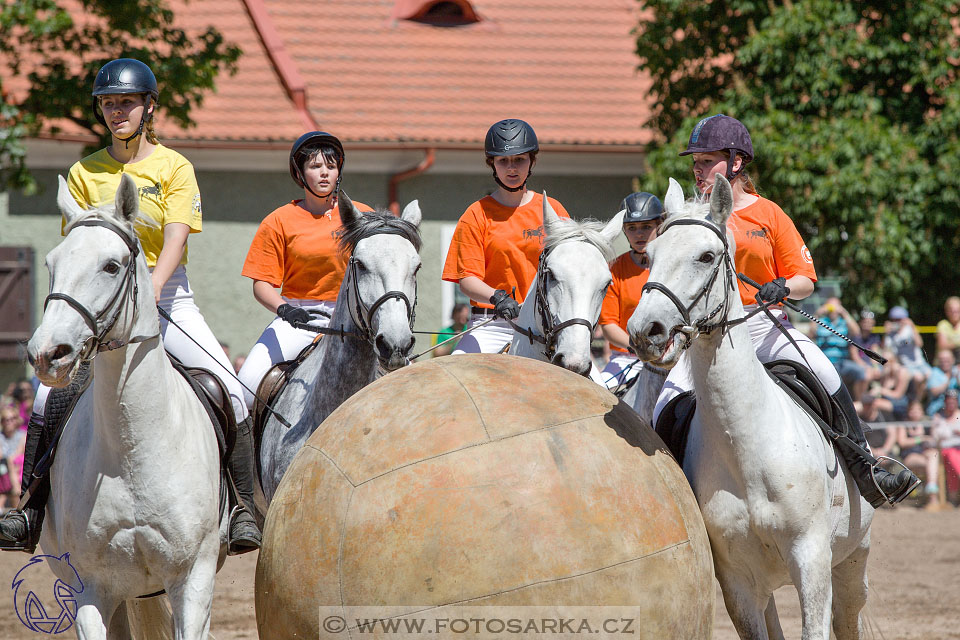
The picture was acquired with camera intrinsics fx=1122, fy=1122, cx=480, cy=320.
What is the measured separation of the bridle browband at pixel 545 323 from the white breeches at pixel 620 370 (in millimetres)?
1370

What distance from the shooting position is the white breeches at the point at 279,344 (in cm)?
671

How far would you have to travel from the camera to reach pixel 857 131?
16.7 m

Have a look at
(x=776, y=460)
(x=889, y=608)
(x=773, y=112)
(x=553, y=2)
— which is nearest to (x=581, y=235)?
(x=776, y=460)

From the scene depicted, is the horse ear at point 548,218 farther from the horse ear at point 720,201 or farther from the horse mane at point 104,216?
the horse mane at point 104,216

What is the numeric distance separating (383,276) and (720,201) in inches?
71.4

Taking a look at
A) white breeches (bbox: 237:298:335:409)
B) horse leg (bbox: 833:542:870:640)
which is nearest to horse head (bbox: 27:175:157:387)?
white breeches (bbox: 237:298:335:409)

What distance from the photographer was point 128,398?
4.93 meters

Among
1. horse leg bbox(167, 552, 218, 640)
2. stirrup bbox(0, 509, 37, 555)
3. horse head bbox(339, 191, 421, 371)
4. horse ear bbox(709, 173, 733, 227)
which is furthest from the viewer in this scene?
horse head bbox(339, 191, 421, 371)

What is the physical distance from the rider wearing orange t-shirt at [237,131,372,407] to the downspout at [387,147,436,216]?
1137cm

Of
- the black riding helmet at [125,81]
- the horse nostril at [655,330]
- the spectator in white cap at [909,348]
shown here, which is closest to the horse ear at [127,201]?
the black riding helmet at [125,81]

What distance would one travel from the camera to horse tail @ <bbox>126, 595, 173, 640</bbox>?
20.8 feet

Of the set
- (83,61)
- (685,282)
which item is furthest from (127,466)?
(83,61)

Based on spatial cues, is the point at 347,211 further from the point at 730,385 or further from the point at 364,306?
the point at 730,385

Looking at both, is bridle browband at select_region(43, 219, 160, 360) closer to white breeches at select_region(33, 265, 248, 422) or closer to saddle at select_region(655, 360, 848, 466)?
white breeches at select_region(33, 265, 248, 422)
